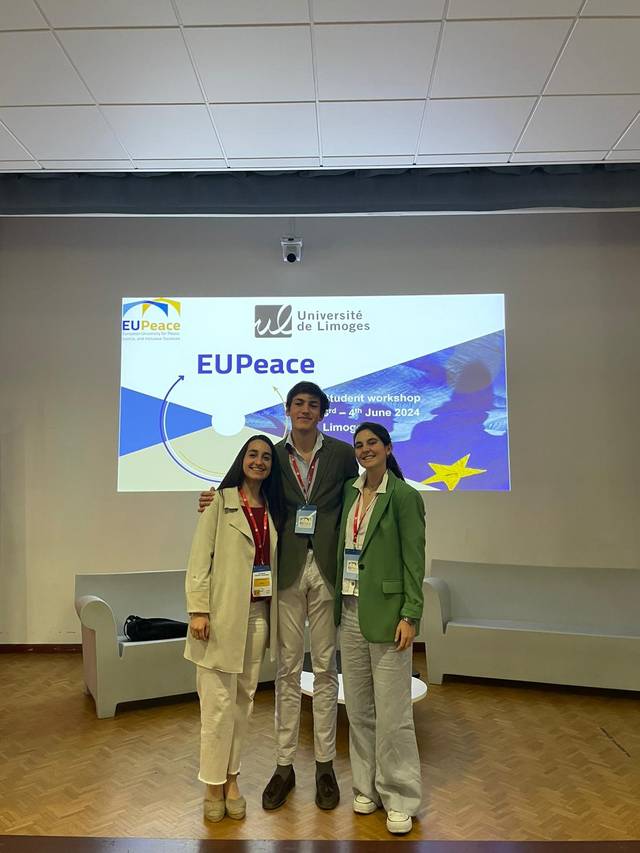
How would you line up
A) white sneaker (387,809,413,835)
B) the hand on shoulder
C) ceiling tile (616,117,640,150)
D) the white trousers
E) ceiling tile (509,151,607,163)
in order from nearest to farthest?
white sneaker (387,809,413,835) < the white trousers < the hand on shoulder < ceiling tile (616,117,640,150) < ceiling tile (509,151,607,163)

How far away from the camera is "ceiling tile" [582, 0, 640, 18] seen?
3.05 meters

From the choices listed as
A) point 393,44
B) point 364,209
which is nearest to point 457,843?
point 393,44

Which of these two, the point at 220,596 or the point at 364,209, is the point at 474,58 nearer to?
the point at 364,209

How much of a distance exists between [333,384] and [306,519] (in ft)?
9.93

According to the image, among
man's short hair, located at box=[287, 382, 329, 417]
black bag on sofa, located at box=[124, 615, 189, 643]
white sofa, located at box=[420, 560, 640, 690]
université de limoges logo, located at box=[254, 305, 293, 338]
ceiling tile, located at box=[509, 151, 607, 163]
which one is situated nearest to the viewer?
man's short hair, located at box=[287, 382, 329, 417]

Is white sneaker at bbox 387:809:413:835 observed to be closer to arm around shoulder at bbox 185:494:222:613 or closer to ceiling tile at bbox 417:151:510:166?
arm around shoulder at bbox 185:494:222:613

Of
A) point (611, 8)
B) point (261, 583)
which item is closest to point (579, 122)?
point (611, 8)

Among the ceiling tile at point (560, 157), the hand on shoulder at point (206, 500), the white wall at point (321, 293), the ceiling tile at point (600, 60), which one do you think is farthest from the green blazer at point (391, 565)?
the white wall at point (321, 293)

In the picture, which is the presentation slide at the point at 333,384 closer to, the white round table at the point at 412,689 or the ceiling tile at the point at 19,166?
the ceiling tile at the point at 19,166

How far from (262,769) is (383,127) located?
3644mm

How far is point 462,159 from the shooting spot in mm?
4613

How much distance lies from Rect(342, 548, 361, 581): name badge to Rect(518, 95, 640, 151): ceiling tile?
279cm

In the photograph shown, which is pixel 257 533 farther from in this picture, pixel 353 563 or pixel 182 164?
pixel 182 164

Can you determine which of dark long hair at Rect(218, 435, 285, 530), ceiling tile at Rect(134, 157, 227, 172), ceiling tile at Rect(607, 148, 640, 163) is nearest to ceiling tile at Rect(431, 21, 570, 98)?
ceiling tile at Rect(607, 148, 640, 163)
